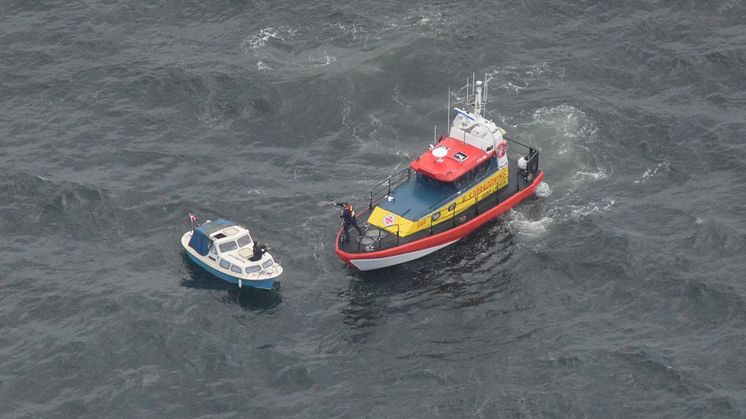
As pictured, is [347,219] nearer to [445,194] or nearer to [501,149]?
[445,194]

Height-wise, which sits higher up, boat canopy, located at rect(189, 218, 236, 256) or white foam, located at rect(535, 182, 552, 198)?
boat canopy, located at rect(189, 218, 236, 256)

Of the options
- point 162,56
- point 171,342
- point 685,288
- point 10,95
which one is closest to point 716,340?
point 685,288

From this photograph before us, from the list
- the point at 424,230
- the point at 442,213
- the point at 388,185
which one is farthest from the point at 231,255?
the point at 442,213

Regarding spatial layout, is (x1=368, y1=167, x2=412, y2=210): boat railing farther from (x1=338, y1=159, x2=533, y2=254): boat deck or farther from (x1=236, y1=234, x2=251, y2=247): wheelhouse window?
(x1=236, y1=234, x2=251, y2=247): wheelhouse window

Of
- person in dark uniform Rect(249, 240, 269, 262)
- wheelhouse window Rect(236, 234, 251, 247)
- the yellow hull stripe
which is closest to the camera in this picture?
person in dark uniform Rect(249, 240, 269, 262)

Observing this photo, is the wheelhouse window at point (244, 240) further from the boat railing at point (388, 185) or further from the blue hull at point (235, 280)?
the boat railing at point (388, 185)

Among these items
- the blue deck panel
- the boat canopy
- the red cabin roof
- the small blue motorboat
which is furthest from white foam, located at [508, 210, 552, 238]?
the boat canopy
